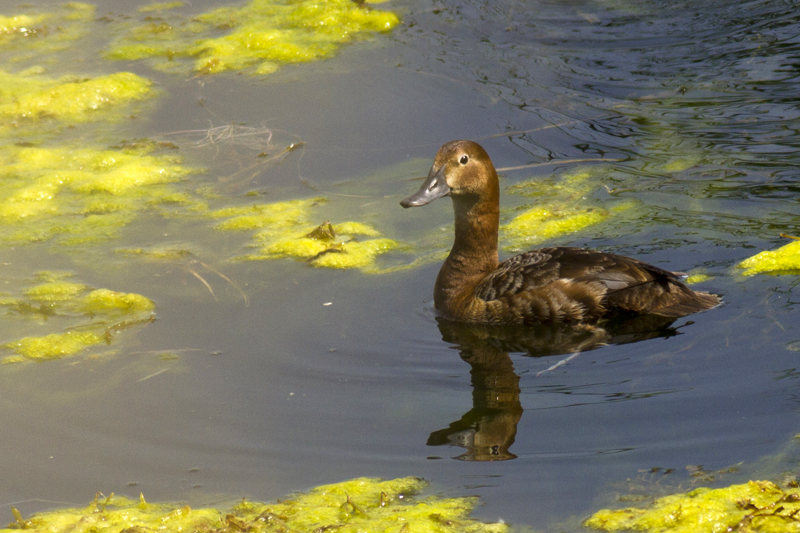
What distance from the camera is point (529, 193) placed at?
6531mm

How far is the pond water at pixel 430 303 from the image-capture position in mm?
3697

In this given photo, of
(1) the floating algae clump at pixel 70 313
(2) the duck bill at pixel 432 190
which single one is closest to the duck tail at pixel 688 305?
(2) the duck bill at pixel 432 190

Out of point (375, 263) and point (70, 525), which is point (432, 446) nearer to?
point (70, 525)

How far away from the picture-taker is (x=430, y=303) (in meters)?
5.29

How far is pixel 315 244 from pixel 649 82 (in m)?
4.08

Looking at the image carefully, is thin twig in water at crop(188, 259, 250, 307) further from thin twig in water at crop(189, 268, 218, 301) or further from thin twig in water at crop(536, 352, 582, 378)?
thin twig in water at crop(536, 352, 582, 378)

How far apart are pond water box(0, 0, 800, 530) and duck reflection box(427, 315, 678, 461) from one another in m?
0.02

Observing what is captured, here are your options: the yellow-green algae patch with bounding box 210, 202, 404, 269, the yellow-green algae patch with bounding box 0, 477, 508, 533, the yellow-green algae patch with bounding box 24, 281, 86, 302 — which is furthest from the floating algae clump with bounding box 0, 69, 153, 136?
the yellow-green algae patch with bounding box 0, 477, 508, 533

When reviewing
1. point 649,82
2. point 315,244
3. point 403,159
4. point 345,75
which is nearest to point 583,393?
point 315,244

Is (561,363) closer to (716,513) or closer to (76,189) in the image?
(716,513)

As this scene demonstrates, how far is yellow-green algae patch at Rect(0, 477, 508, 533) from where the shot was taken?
322 cm

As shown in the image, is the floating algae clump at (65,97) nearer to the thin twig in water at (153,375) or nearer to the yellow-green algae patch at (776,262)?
the thin twig in water at (153,375)

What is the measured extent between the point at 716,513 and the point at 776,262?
2416mm

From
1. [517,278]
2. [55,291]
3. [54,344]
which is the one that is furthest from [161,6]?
[517,278]
